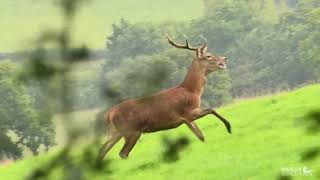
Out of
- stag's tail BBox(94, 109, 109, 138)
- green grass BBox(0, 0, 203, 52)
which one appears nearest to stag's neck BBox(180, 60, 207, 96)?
stag's tail BBox(94, 109, 109, 138)

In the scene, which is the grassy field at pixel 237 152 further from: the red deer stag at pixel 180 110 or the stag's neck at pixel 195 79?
the stag's neck at pixel 195 79

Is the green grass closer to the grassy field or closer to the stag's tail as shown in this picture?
the grassy field

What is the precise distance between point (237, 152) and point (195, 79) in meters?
2.37

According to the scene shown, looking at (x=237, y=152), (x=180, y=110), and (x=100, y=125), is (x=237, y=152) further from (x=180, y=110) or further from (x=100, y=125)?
(x=100, y=125)

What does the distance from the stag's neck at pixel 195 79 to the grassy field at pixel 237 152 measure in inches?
40.7

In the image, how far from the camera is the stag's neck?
15641 millimetres

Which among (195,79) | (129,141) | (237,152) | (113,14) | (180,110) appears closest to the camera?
(180,110)

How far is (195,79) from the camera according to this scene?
15.7 meters

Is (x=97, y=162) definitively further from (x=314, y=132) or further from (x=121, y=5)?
(x=121, y=5)

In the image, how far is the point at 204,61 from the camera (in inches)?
620

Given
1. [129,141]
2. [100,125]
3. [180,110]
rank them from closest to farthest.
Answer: [100,125], [180,110], [129,141]

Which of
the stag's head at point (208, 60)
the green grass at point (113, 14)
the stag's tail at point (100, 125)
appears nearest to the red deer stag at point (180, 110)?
the stag's head at point (208, 60)

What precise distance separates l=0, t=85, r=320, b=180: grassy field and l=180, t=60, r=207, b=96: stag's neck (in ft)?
3.39

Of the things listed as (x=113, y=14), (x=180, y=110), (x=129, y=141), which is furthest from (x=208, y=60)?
(x=113, y=14)
